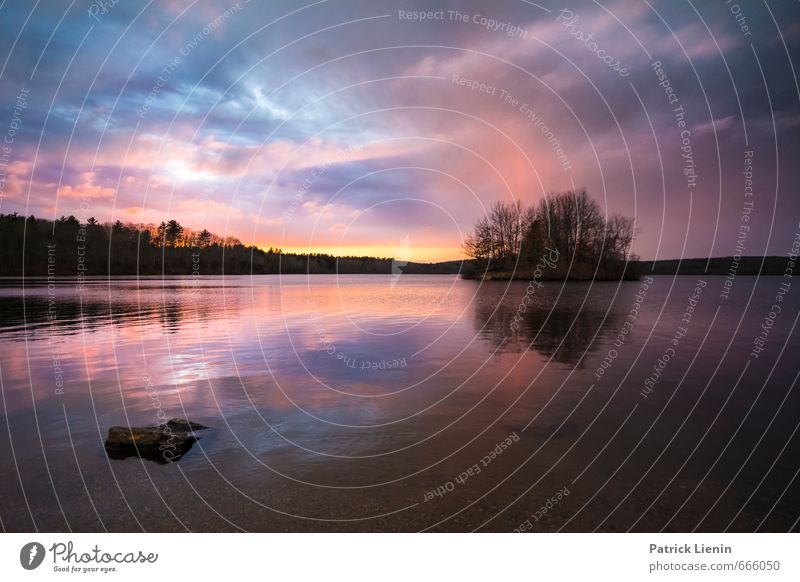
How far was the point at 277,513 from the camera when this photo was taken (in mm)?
8406

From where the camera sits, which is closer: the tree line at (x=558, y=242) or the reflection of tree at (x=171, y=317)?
the reflection of tree at (x=171, y=317)

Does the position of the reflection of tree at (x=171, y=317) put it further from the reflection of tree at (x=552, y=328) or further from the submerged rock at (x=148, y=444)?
the submerged rock at (x=148, y=444)

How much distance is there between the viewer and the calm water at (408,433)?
851 centimetres

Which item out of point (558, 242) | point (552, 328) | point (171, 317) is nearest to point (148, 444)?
point (552, 328)

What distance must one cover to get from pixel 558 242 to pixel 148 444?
11878cm

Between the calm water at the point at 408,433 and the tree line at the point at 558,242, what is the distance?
297ft

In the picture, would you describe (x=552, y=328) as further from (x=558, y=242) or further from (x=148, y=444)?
(x=558, y=242)

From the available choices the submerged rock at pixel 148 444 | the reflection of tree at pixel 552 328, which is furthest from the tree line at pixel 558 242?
the submerged rock at pixel 148 444

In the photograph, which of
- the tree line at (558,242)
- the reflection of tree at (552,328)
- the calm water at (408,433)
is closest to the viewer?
the calm water at (408,433)

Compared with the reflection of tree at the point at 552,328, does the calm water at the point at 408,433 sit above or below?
below

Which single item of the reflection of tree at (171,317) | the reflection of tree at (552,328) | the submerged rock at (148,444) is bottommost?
the reflection of tree at (171,317)

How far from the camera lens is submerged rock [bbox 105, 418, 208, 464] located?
1062 centimetres
